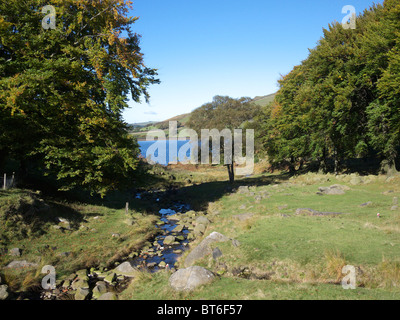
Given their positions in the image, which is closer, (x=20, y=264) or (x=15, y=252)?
(x=20, y=264)

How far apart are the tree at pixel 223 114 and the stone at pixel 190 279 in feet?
88.3

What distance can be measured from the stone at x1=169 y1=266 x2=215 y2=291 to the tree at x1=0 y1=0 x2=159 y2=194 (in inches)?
417

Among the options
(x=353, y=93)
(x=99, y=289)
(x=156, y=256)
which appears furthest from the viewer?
(x=353, y=93)

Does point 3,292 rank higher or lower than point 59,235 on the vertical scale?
lower

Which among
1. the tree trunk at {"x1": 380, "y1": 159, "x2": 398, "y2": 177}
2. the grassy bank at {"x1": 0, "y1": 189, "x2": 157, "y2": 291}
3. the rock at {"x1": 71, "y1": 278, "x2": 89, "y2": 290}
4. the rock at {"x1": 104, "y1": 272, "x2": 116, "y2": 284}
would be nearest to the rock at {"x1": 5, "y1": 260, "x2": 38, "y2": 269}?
the grassy bank at {"x1": 0, "y1": 189, "x2": 157, "y2": 291}

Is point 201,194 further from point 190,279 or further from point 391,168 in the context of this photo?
point 190,279

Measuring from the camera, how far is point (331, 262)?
11.2 meters

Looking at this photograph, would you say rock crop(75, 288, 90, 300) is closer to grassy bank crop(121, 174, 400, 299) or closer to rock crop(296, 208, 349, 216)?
grassy bank crop(121, 174, 400, 299)

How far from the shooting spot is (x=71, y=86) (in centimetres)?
1973

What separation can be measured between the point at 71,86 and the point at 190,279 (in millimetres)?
17370

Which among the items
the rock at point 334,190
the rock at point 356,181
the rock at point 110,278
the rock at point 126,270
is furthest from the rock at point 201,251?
the rock at point 356,181

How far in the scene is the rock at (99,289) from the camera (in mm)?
11452

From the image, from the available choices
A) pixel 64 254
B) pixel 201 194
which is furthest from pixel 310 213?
pixel 201 194
